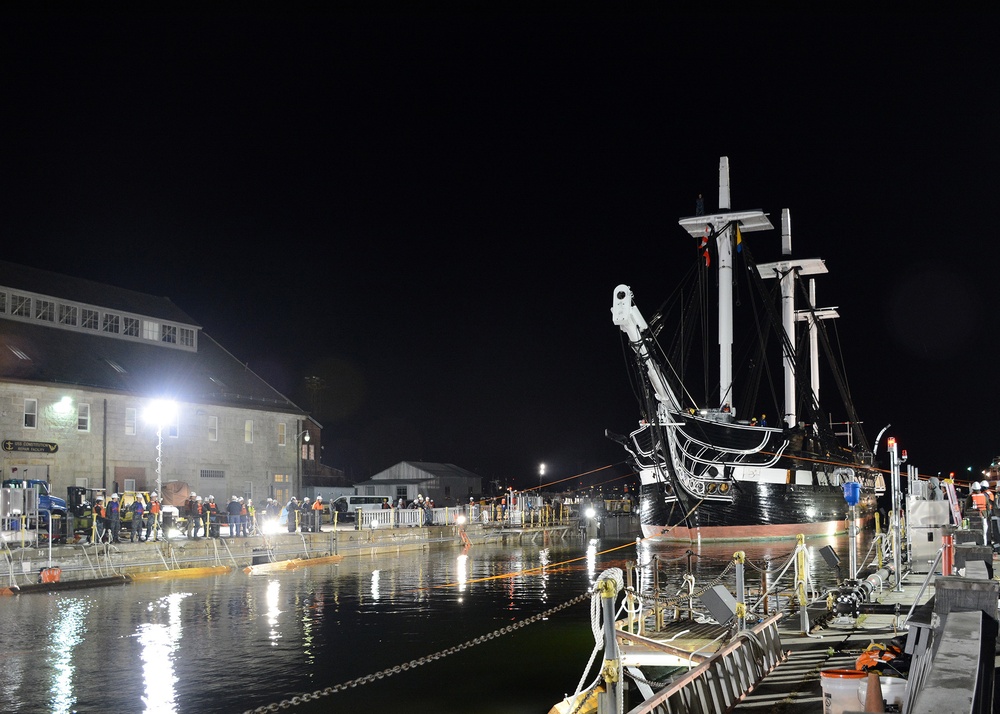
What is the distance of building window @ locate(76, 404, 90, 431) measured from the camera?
39.8 meters

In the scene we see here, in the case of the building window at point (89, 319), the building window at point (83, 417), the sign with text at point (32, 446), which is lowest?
the sign with text at point (32, 446)

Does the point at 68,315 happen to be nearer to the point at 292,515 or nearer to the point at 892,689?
the point at 292,515

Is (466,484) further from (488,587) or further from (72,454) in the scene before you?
(488,587)

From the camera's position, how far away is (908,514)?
2017 cm

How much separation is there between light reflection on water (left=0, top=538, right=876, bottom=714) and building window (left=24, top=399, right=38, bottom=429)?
45.2 ft

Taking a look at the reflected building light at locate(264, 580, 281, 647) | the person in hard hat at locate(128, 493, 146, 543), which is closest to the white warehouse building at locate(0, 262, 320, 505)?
the person in hard hat at locate(128, 493, 146, 543)

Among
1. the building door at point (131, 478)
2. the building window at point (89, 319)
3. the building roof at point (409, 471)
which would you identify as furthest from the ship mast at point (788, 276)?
the building window at point (89, 319)

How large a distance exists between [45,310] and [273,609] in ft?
96.7

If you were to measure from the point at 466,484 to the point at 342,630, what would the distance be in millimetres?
63027

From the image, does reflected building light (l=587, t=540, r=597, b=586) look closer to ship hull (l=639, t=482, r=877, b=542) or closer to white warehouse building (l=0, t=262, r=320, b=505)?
ship hull (l=639, t=482, r=877, b=542)

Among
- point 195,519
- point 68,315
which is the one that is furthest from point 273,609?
point 68,315

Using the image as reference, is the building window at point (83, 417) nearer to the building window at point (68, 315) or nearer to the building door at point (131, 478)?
the building door at point (131, 478)

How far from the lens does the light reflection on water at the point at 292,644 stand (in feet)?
41.8

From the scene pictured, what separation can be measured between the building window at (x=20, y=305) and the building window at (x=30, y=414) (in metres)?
6.81
